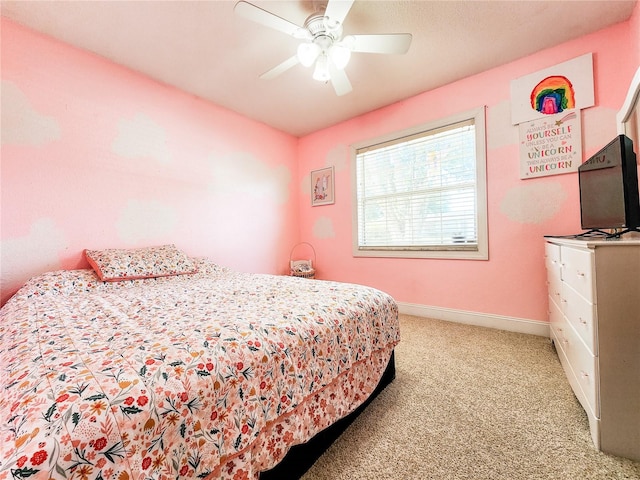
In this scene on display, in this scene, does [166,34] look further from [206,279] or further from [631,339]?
[631,339]

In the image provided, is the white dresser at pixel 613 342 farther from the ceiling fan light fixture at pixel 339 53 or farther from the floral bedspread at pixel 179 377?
the ceiling fan light fixture at pixel 339 53

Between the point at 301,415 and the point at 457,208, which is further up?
the point at 457,208

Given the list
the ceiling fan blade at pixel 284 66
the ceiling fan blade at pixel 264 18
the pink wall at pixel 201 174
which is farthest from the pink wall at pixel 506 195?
the ceiling fan blade at pixel 264 18

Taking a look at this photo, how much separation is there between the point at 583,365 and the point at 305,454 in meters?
1.30

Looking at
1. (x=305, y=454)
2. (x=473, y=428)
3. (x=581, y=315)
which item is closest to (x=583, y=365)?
(x=581, y=315)

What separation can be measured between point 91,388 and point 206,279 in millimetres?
1655

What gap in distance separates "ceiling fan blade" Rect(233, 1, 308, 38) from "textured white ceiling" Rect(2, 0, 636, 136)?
295mm

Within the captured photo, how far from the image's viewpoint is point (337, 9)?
1.52m

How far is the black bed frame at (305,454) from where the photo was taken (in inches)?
38.3

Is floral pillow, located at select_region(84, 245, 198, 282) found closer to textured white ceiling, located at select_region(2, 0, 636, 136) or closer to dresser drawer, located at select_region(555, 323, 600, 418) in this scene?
textured white ceiling, located at select_region(2, 0, 636, 136)

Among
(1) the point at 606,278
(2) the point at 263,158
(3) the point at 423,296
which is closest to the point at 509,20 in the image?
(1) the point at 606,278

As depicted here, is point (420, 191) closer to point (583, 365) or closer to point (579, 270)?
point (579, 270)

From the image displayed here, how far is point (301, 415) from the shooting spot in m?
1.04

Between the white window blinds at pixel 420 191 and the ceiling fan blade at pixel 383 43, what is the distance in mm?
1298
